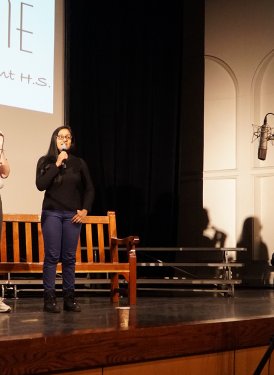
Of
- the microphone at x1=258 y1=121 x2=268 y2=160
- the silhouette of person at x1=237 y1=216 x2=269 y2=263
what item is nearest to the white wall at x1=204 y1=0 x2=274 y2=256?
the silhouette of person at x1=237 y1=216 x2=269 y2=263

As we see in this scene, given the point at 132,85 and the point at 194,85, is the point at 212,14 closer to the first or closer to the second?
the point at 194,85

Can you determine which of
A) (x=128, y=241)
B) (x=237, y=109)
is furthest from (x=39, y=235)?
(x=237, y=109)

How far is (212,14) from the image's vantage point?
728 centimetres

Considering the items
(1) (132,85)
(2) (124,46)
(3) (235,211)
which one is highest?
(2) (124,46)

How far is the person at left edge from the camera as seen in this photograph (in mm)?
3773

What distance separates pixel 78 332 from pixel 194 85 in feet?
17.3

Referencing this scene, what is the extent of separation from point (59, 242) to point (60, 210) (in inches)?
7.8

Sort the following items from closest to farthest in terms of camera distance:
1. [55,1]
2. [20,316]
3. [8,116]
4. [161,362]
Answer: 1. [161,362]
2. [20,316]
3. [8,116]
4. [55,1]

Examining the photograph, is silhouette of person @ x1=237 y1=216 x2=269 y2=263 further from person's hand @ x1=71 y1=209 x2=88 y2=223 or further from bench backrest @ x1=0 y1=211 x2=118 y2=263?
person's hand @ x1=71 y1=209 x2=88 y2=223

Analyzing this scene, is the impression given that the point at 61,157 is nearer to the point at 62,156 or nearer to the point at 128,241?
the point at 62,156

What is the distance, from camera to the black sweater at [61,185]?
12.3 feet

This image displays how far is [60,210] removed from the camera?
149 inches

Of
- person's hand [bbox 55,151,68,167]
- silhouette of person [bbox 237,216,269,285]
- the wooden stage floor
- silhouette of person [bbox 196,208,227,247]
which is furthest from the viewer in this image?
silhouette of person [bbox 196,208,227,247]

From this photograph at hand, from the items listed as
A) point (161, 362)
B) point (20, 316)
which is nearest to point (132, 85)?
point (20, 316)
